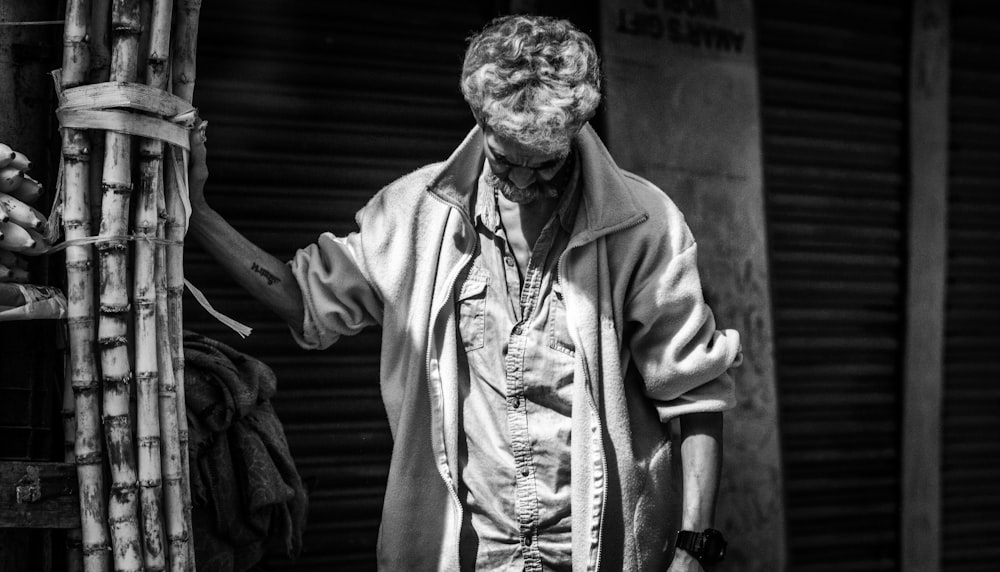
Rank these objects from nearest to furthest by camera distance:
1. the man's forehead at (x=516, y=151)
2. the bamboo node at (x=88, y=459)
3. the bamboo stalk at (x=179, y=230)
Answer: the bamboo node at (x=88, y=459), the bamboo stalk at (x=179, y=230), the man's forehead at (x=516, y=151)

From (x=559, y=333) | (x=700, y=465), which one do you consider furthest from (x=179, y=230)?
(x=700, y=465)

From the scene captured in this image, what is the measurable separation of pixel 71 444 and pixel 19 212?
1.57ft

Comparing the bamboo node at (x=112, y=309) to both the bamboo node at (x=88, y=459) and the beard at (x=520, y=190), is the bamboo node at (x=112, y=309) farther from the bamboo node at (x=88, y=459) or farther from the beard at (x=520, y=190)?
the beard at (x=520, y=190)

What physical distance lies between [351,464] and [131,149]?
6.57ft

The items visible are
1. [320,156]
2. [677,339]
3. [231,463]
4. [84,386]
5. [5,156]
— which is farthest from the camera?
[320,156]

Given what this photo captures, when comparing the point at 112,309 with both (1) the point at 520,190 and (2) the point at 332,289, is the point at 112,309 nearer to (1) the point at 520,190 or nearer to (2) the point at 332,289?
(2) the point at 332,289

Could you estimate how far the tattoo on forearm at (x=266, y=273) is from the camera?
110 inches

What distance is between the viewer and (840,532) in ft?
18.0

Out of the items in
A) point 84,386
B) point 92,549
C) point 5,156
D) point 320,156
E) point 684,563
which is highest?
point 320,156

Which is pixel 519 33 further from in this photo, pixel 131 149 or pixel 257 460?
pixel 257 460

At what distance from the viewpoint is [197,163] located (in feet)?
8.57

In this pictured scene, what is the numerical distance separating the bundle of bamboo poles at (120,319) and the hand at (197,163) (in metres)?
0.11

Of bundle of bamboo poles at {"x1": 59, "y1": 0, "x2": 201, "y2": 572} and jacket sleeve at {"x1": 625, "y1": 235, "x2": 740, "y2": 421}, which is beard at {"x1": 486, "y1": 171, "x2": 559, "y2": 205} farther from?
bundle of bamboo poles at {"x1": 59, "y1": 0, "x2": 201, "y2": 572}

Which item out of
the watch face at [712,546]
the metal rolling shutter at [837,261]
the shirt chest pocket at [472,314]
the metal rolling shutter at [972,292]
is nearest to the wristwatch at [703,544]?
the watch face at [712,546]
